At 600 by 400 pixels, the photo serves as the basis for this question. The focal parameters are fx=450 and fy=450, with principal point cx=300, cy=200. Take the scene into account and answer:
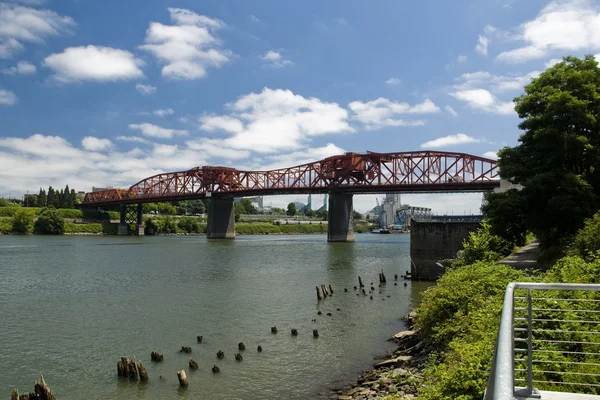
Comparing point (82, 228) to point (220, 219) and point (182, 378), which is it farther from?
point (182, 378)

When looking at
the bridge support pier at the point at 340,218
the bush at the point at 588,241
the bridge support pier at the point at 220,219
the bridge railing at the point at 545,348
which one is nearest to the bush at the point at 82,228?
the bridge support pier at the point at 220,219

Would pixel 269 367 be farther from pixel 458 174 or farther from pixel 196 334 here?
pixel 458 174

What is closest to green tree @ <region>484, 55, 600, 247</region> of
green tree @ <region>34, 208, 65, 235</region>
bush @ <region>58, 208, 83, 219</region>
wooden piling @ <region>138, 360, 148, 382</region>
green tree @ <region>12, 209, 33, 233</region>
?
wooden piling @ <region>138, 360, 148, 382</region>

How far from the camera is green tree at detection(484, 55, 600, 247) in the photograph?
2439cm

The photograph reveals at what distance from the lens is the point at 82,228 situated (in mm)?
154750

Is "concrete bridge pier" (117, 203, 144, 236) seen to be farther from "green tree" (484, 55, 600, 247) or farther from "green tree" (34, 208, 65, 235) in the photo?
"green tree" (484, 55, 600, 247)

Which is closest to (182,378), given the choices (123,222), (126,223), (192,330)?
(192,330)

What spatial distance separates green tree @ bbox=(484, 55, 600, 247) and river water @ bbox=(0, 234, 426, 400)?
A: 9.88 m

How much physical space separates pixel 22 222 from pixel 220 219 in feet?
195

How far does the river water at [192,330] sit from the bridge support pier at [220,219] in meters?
86.4

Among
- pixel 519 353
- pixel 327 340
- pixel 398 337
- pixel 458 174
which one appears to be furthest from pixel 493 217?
pixel 458 174

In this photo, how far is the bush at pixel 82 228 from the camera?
150 metres

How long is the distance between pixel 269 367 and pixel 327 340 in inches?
182

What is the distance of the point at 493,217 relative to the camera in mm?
27625
